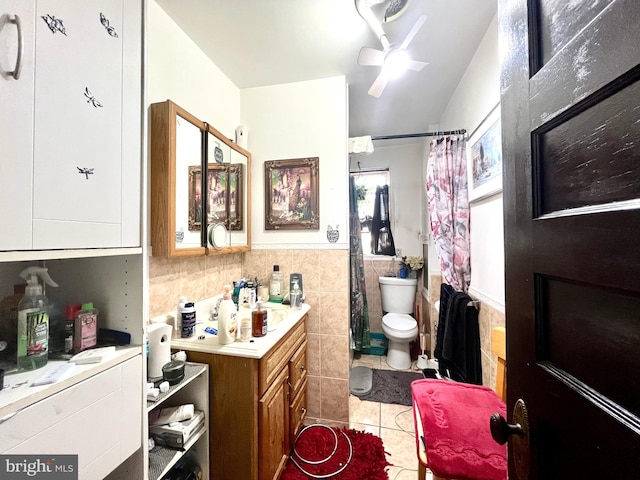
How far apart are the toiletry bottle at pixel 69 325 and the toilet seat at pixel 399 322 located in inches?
90.1

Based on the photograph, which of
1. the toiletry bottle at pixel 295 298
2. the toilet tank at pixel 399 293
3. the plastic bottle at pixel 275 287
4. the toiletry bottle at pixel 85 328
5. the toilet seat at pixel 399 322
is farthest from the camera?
the toilet tank at pixel 399 293

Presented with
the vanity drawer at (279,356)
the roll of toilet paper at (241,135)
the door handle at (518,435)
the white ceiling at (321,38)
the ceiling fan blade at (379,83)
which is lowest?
the vanity drawer at (279,356)

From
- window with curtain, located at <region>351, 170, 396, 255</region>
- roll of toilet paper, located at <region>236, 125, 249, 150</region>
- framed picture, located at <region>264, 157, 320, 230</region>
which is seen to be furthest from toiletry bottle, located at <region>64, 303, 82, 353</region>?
window with curtain, located at <region>351, 170, 396, 255</region>

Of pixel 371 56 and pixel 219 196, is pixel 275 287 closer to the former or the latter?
pixel 219 196

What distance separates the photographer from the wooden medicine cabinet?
46.1 inches

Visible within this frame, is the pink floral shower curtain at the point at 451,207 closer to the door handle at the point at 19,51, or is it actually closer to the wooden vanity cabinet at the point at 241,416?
the wooden vanity cabinet at the point at 241,416

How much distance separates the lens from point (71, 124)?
583mm

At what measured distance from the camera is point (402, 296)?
9.00 ft

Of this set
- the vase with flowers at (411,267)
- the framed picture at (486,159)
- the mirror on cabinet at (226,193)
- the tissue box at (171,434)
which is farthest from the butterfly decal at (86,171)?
the vase with flowers at (411,267)

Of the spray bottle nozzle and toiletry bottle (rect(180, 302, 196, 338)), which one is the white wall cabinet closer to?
the spray bottle nozzle

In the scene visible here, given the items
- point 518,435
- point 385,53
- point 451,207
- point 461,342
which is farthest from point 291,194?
point 518,435

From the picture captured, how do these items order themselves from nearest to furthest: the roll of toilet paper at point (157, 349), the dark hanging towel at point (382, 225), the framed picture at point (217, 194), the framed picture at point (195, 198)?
the roll of toilet paper at point (157, 349) → the framed picture at point (195, 198) → the framed picture at point (217, 194) → the dark hanging towel at point (382, 225)

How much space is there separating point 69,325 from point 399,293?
8.57ft

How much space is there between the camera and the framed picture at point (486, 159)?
4.18 ft
